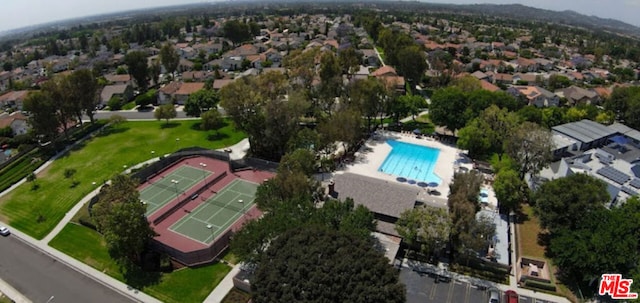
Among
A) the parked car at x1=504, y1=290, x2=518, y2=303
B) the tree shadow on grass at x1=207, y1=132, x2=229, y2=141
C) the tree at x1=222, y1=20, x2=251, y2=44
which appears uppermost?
the tree at x1=222, y1=20, x2=251, y2=44

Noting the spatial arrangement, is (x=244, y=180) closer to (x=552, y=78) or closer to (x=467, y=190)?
(x=467, y=190)

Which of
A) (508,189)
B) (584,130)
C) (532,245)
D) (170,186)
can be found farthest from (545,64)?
(170,186)

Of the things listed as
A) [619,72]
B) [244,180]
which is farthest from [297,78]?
[619,72]

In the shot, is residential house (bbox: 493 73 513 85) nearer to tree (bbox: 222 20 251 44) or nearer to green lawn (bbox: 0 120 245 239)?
green lawn (bbox: 0 120 245 239)

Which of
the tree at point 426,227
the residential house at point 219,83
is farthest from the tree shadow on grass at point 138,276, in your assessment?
the residential house at point 219,83

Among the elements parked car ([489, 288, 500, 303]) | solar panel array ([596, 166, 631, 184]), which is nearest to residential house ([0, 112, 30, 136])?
parked car ([489, 288, 500, 303])
